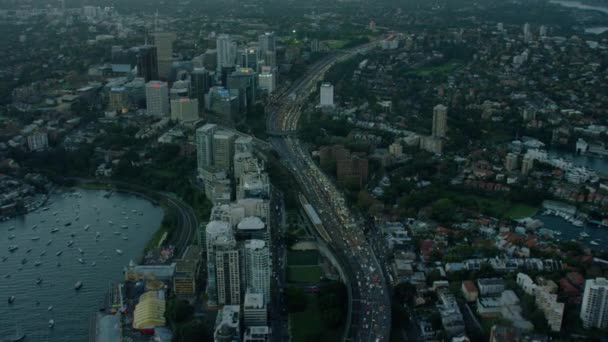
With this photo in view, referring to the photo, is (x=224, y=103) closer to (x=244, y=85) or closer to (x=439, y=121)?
(x=244, y=85)

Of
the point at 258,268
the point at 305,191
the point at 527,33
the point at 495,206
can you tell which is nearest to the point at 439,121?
the point at 495,206

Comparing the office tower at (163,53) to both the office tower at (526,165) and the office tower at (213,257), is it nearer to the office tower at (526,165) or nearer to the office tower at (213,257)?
the office tower at (526,165)

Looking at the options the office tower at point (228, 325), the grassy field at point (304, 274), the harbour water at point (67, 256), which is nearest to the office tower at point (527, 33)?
the harbour water at point (67, 256)

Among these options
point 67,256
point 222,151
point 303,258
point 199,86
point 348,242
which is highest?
point 199,86

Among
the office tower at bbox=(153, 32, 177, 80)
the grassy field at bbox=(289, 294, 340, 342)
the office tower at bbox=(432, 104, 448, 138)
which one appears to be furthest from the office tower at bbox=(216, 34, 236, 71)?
the grassy field at bbox=(289, 294, 340, 342)

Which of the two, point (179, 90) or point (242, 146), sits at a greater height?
point (179, 90)
